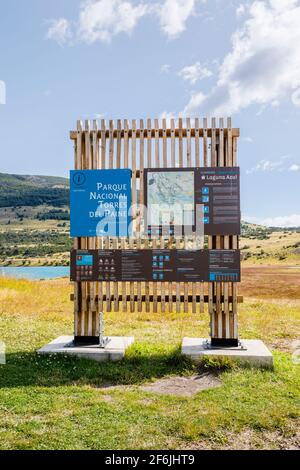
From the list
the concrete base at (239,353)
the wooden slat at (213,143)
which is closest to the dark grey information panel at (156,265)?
the concrete base at (239,353)

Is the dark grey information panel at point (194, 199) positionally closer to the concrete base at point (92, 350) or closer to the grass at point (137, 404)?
the concrete base at point (92, 350)

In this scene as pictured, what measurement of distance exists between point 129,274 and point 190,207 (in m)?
1.78

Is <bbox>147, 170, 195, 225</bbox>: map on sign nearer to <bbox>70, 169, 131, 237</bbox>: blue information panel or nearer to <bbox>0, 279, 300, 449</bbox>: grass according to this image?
<bbox>70, 169, 131, 237</bbox>: blue information panel

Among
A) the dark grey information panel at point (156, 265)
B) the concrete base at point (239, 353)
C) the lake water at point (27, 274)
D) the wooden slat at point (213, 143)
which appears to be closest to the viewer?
the concrete base at point (239, 353)

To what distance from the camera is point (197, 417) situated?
577cm

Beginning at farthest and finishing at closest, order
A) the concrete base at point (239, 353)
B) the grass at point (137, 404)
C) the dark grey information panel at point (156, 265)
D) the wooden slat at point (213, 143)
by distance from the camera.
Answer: the wooden slat at point (213, 143) < the dark grey information panel at point (156, 265) < the concrete base at point (239, 353) < the grass at point (137, 404)

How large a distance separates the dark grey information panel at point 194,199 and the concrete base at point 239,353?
2249 millimetres

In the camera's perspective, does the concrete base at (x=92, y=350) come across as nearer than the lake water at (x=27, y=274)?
Yes

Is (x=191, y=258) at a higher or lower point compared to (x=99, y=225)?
lower

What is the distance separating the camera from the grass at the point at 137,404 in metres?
5.18

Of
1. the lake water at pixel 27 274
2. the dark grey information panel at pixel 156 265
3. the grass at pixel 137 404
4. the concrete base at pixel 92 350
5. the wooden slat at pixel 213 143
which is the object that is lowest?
the lake water at pixel 27 274

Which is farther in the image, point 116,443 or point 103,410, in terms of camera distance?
point 103,410
